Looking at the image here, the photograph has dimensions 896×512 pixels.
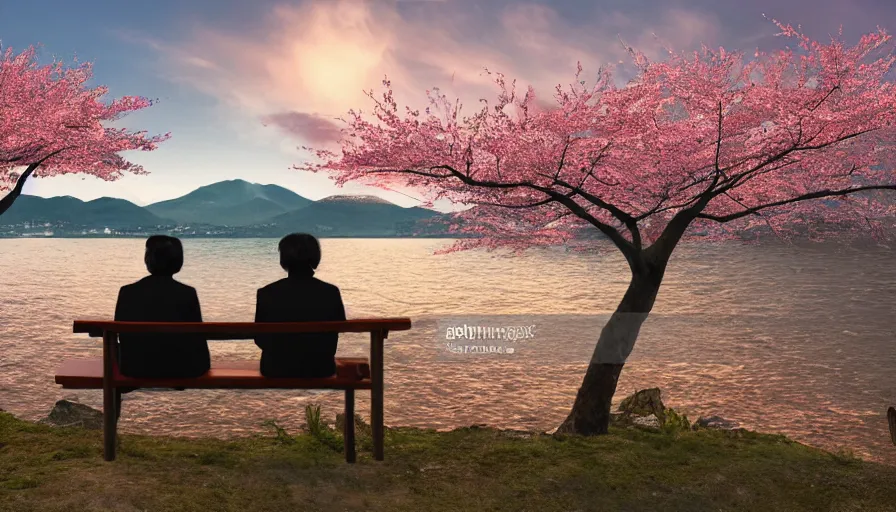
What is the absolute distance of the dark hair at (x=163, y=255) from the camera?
199 inches

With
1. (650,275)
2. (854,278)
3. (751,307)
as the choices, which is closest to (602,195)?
(650,275)

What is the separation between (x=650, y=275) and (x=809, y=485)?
413 centimetres

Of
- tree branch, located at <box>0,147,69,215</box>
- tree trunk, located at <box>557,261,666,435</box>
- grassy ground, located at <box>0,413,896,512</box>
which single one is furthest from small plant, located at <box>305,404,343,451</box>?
tree branch, located at <box>0,147,69,215</box>

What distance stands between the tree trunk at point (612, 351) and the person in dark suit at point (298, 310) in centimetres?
567

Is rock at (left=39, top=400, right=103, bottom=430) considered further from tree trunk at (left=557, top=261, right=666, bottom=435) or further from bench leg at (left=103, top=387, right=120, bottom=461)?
tree trunk at (left=557, top=261, right=666, bottom=435)

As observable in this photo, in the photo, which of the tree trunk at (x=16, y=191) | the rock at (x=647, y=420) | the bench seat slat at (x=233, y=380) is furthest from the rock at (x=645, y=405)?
the tree trunk at (x=16, y=191)

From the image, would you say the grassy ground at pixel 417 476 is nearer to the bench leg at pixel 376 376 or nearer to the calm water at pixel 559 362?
the bench leg at pixel 376 376

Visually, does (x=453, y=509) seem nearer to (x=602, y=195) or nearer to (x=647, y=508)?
(x=647, y=508)

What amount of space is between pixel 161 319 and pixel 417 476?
244 cm

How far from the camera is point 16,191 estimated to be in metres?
13.7

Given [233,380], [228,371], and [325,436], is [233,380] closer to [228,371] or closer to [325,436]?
[228,371]

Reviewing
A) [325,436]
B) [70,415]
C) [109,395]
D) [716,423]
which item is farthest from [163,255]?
[716,423]

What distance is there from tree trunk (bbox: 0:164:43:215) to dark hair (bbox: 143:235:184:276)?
961 cm

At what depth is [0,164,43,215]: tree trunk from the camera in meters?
12.9
